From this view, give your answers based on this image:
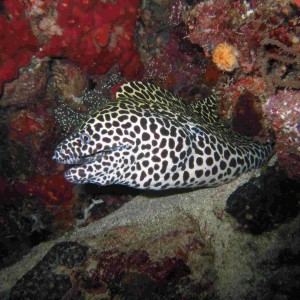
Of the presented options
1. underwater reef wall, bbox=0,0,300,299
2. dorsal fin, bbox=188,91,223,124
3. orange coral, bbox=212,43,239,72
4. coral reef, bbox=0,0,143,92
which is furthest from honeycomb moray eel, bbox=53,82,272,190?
orange coral, bbox=212,43,239,72

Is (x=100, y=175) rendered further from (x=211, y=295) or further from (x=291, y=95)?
(x=291, y=95)

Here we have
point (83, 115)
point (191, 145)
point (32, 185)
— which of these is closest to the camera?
point (191, 145)

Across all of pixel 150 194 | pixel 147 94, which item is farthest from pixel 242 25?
pixel 150 194

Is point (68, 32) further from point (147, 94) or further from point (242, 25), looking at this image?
point (242, 25)

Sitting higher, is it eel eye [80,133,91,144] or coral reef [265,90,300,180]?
coral reef [265,90,300,180]

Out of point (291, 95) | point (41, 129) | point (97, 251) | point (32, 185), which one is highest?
point (291, 95)

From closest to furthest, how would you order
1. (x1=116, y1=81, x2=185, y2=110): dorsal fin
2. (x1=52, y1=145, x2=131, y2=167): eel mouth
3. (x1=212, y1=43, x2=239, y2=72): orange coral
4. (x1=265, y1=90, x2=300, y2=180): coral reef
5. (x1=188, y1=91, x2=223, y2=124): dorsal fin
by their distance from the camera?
(x1=265, y1=90, x2=300, y2=180): coral reef, (x1=212, y1=43, x2=239, y2=72): orange coral, (x1=52, y1=145, x2=131, y2=167): eel mouth, (x1=116, y1=81, x2=185, y2=110): dorsal fin, (x1=188, y1=91, x2=223, y2=124): dorsal fin

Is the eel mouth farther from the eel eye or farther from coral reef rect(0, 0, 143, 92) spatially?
coral reef rect(0, 0, 143, 92)

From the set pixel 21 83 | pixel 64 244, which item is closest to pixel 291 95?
pixel 64 244
